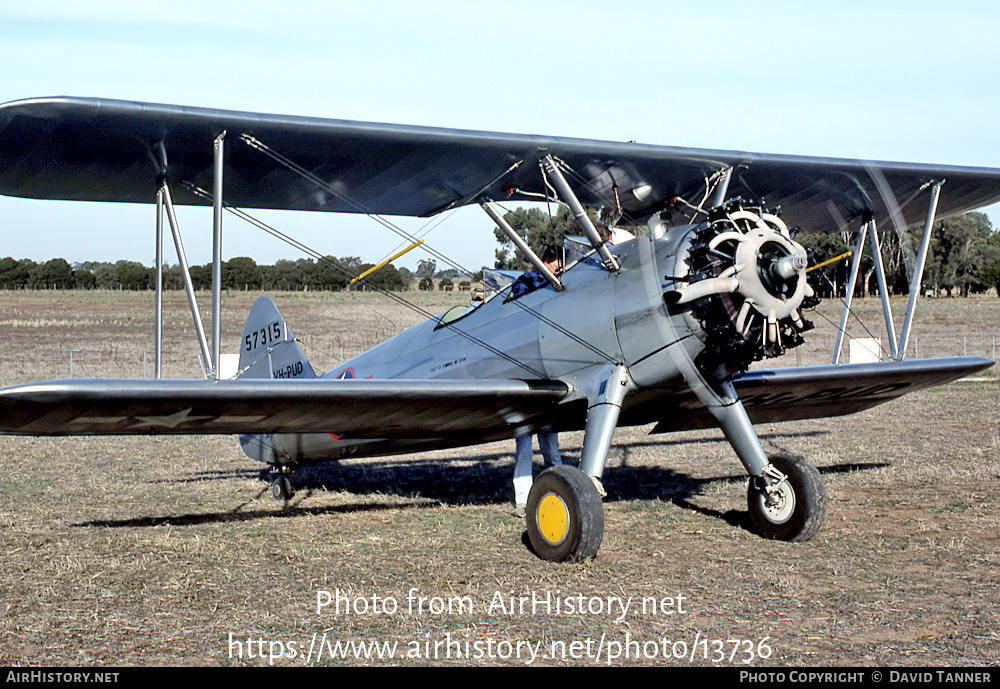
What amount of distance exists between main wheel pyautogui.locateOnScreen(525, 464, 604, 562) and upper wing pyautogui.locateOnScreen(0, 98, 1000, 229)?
235 centimetres

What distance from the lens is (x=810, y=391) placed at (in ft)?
26.9

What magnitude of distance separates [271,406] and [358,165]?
1.95m

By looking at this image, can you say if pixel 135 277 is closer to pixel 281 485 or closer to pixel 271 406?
pixel 281 485

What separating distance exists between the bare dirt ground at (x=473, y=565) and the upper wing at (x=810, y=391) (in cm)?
75

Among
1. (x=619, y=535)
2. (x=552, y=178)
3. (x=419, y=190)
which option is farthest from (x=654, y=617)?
(x=419, y=190)

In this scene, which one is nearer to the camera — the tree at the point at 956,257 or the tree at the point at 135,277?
the tree at the point at 956,257

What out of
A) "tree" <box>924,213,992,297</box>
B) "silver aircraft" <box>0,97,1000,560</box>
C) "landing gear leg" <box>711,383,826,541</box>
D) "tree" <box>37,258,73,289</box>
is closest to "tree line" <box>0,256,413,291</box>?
"tree" <box>37,258,73,289</box>

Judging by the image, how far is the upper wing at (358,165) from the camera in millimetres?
5910

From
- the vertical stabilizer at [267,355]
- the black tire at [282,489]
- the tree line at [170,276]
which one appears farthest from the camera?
the tree line at [170,276]

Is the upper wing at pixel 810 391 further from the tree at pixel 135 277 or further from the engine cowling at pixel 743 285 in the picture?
the tree at pixel 135 277

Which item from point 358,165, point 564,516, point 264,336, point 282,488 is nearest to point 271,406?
point 358,165

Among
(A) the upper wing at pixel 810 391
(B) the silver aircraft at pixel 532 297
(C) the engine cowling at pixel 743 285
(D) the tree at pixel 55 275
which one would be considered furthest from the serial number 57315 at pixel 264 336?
(D) the tree at pixel 55 275

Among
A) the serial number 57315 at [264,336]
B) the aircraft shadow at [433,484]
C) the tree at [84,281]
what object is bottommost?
the aircraft shadow at [433,484]

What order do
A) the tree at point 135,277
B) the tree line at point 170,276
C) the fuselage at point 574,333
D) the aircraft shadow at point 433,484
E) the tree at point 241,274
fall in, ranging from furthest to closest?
the tree at point 135,277 < the tree line at point 170,276 < the tree at point 241,274 < the aircraft shadow at point 433,484 < the fuselage at point 574,333
